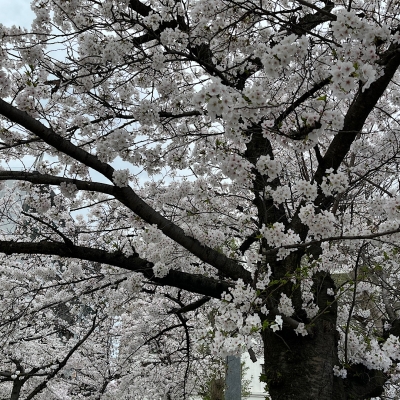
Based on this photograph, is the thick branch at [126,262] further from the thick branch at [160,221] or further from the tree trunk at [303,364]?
the tree trunk at [303,364]

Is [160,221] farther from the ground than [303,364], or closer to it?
farther from the ground

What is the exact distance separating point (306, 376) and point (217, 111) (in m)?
2.34

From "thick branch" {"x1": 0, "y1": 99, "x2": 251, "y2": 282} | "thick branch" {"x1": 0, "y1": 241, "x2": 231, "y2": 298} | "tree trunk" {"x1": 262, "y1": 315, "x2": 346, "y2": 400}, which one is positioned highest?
"thick branch" {"x1": 0, "y1": 99, "x2": 251, "y2": 282}

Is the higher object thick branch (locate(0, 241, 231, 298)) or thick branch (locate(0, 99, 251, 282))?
thick branch (locate(0, 99, 251, 282))

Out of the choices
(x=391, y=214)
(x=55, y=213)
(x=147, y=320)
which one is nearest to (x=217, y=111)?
(x=391, y=214)

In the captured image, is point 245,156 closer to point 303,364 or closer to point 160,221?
point 160,221

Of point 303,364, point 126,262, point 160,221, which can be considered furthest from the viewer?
point 126,262

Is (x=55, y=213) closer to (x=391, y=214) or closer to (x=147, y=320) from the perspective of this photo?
(x=391, y=214)

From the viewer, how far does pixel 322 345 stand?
11.6 ft

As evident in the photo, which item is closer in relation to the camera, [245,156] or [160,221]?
[160,221]

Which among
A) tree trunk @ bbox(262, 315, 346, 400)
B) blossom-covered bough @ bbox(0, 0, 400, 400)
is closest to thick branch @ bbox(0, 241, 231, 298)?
blossom-covered bough @ bbox(0, 0, 400, 400)

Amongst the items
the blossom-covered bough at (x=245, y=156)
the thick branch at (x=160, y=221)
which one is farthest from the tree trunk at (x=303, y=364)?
the thick branch at (x=160, y=221)

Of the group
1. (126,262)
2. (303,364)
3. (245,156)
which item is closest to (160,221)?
(126,262)

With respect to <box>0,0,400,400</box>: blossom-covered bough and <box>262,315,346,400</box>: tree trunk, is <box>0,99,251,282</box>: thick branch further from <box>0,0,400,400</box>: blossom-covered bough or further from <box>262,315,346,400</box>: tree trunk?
<box>262,315,346,400</box>: tree trunk
